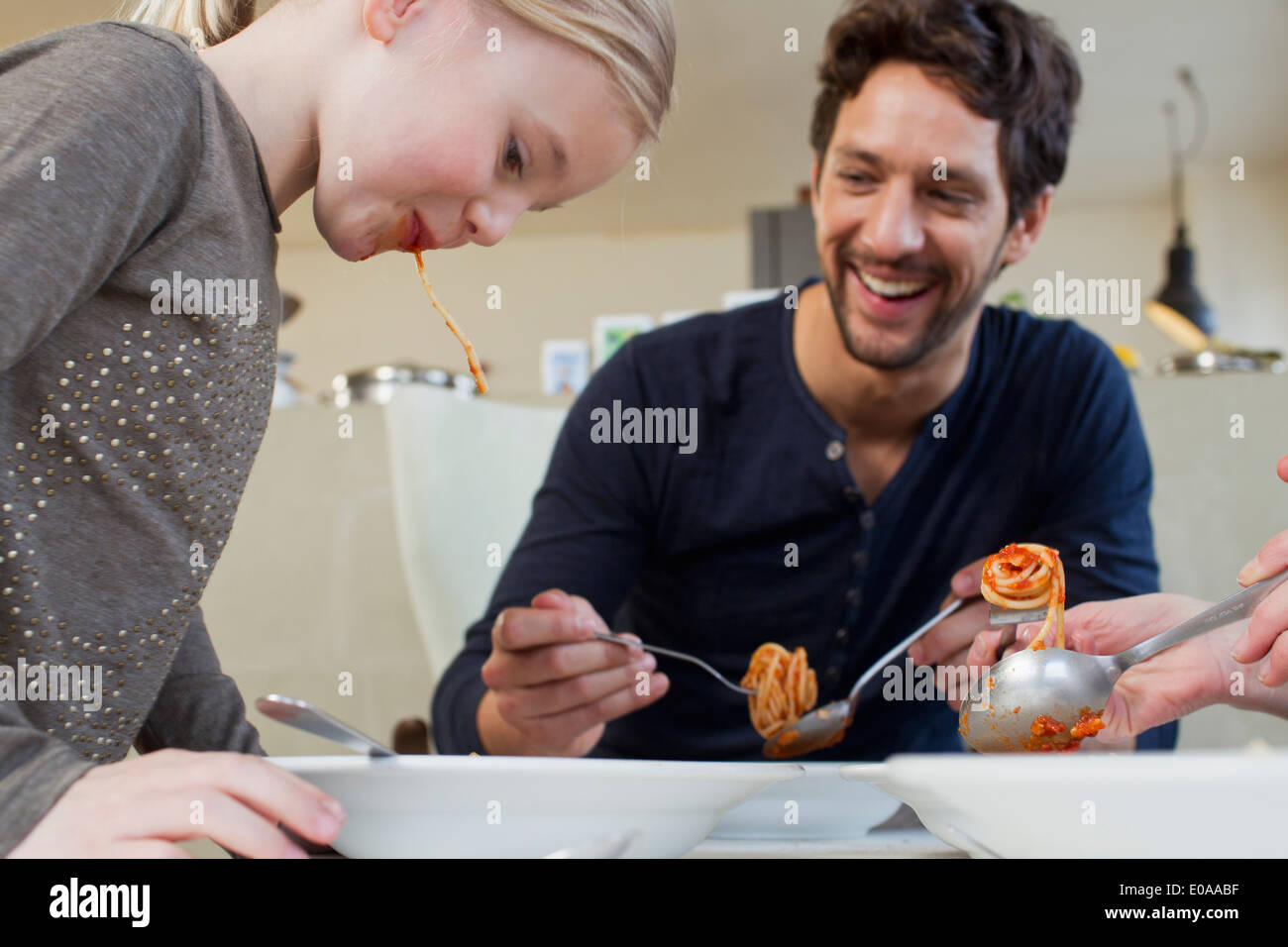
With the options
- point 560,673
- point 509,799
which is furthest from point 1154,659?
point 509,799

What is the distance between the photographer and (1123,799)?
0.34m

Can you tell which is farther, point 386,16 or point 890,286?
point 890,286

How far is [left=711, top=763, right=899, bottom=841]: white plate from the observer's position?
61 centimetres

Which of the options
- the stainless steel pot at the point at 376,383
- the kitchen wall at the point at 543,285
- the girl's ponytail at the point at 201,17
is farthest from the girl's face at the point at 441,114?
the kitchen wall at the point at 543,285

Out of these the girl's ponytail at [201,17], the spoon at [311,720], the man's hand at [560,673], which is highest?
the girl's ponytail at [201,17]

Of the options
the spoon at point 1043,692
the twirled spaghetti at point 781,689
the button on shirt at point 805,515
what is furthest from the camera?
the button on shirt at point 805,515

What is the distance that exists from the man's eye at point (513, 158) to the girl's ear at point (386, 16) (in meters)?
0.09

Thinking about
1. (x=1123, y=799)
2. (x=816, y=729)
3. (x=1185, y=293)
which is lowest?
(x=816, y=729)

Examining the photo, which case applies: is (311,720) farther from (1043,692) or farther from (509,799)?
(1043,692)

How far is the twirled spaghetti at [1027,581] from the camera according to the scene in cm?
64

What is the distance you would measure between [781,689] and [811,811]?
0.40 meters

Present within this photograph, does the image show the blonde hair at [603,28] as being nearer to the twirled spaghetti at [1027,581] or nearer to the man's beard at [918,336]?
the twirled spaghetti at [1027,581]

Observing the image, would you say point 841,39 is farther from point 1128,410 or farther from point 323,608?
point 323,608
